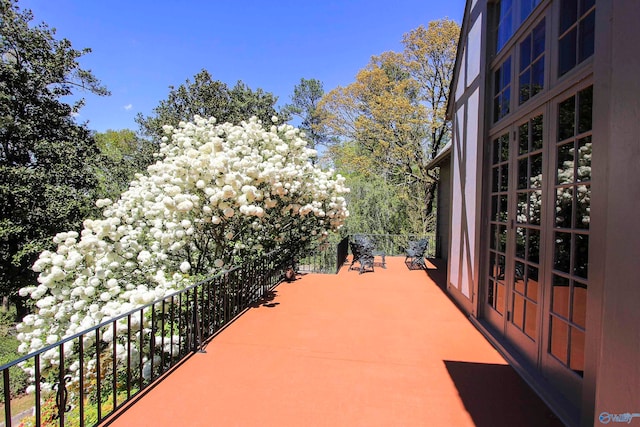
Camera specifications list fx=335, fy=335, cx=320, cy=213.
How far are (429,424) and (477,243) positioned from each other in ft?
8.27

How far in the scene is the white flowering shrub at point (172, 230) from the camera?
3.86 m

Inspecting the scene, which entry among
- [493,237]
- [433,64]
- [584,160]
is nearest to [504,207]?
[493,237]

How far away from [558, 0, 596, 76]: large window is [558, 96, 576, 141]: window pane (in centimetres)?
25

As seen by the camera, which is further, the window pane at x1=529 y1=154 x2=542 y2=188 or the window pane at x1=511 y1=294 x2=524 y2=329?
the window pane at x1=511 y1=294 x2=524 y2=329

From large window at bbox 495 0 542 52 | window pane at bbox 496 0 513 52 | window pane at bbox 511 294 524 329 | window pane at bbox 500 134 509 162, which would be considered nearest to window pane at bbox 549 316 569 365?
window pane at bbox 511 294 524 329

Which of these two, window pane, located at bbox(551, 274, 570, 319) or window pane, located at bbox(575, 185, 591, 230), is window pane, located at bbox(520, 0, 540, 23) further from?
window pane, located at bbox(551, 274, 570, 319)

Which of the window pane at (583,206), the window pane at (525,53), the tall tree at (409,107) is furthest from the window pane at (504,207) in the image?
the tall tree at (409,107)

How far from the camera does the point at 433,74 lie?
14.7 meters

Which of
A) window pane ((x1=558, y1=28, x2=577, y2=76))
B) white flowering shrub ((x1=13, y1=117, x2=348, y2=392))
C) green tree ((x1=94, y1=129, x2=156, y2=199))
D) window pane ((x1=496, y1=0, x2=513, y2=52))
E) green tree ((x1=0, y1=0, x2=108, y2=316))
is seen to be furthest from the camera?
green tree ((x1=94, y1=129, x2=156, y2=199))

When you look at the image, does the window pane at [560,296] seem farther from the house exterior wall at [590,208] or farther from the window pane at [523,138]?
the window pane at [523,138]

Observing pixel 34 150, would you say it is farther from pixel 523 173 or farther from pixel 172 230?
pixel 523 173

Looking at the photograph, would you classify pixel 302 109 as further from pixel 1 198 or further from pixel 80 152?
pixel 1 198

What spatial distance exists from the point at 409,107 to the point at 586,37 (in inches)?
486

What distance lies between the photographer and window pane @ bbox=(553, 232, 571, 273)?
247 cm
